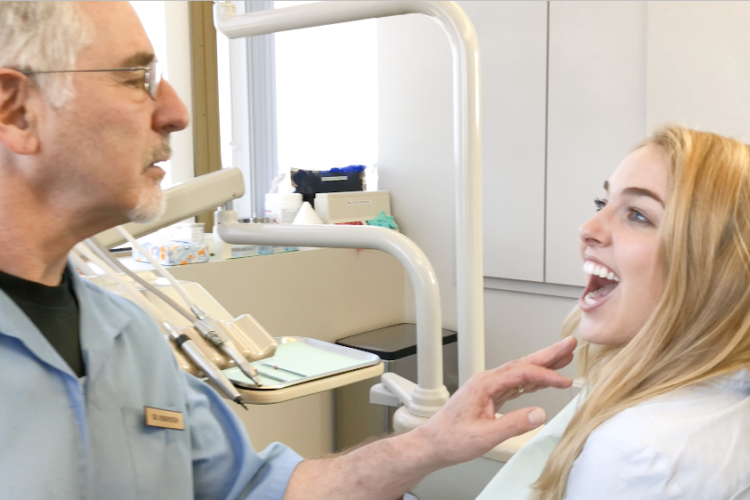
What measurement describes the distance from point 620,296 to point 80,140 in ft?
2.66

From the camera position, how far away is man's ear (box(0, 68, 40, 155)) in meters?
0.81

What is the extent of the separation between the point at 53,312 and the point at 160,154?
269 mm

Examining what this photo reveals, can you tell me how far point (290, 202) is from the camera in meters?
2.76

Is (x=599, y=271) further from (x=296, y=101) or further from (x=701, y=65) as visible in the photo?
(x=296, y=101)

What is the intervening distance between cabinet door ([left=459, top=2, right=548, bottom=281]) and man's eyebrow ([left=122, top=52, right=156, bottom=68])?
1903mm

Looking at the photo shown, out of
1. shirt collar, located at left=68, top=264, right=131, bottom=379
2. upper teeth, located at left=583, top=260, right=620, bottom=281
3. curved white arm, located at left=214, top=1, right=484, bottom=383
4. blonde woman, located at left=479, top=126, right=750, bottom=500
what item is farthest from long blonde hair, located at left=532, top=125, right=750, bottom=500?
shirt collar, located at left=68, top=264, right=131, bottom=379

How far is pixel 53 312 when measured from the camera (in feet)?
2.99

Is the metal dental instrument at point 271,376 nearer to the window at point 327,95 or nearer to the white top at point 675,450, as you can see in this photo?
the white top at point 675,450

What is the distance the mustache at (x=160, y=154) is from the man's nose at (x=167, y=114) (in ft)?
0.06

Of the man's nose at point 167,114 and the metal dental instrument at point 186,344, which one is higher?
the man's nose at point 167,114

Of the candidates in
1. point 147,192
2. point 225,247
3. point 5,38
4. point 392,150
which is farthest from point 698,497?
point 392,150

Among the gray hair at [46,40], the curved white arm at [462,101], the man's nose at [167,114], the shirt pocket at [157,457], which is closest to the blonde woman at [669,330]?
the curved white arm at [462,101]

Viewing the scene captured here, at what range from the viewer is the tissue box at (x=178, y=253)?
7.04 feet


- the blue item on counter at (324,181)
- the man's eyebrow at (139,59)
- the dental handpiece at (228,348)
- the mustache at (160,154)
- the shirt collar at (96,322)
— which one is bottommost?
the dental handpiece at (228,348)
